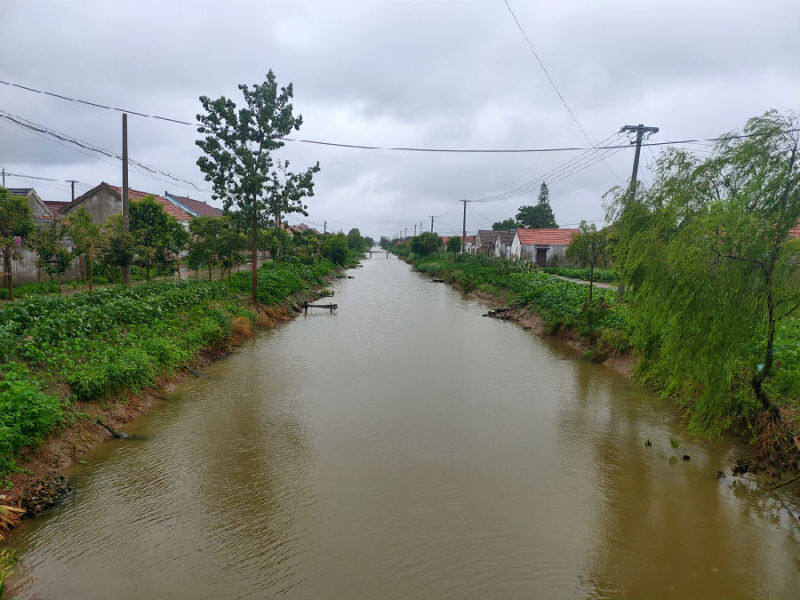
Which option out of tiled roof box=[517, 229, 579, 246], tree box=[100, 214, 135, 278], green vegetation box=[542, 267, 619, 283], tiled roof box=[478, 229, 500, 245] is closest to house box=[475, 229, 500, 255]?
tiled roof box=[478, 229, 500, 245]

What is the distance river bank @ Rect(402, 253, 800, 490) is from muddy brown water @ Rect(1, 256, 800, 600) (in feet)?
2.11

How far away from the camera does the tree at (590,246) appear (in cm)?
1836

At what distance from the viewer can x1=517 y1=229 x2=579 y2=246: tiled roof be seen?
138 feet

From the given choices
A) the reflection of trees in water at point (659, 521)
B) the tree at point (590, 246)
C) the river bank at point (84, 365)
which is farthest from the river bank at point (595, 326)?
the river bank at point (84, 365)

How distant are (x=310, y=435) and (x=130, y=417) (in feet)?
12.6

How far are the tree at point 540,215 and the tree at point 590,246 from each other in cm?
5985

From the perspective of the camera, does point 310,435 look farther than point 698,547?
Yes

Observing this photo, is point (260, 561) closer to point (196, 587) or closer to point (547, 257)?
point (196, 587)

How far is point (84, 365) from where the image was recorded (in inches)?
364

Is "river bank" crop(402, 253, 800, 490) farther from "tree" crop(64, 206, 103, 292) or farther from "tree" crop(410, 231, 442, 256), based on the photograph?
"tree" crop(410, 231, 442, 256)

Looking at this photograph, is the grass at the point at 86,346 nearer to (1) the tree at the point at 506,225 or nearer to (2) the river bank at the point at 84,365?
(2) the river bank at the point at 84,365

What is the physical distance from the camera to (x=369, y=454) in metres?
8.52

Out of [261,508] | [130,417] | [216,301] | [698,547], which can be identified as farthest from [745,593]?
[216,301]

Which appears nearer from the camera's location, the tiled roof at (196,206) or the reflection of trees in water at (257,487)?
the reflection of trees in water at (257,487)
